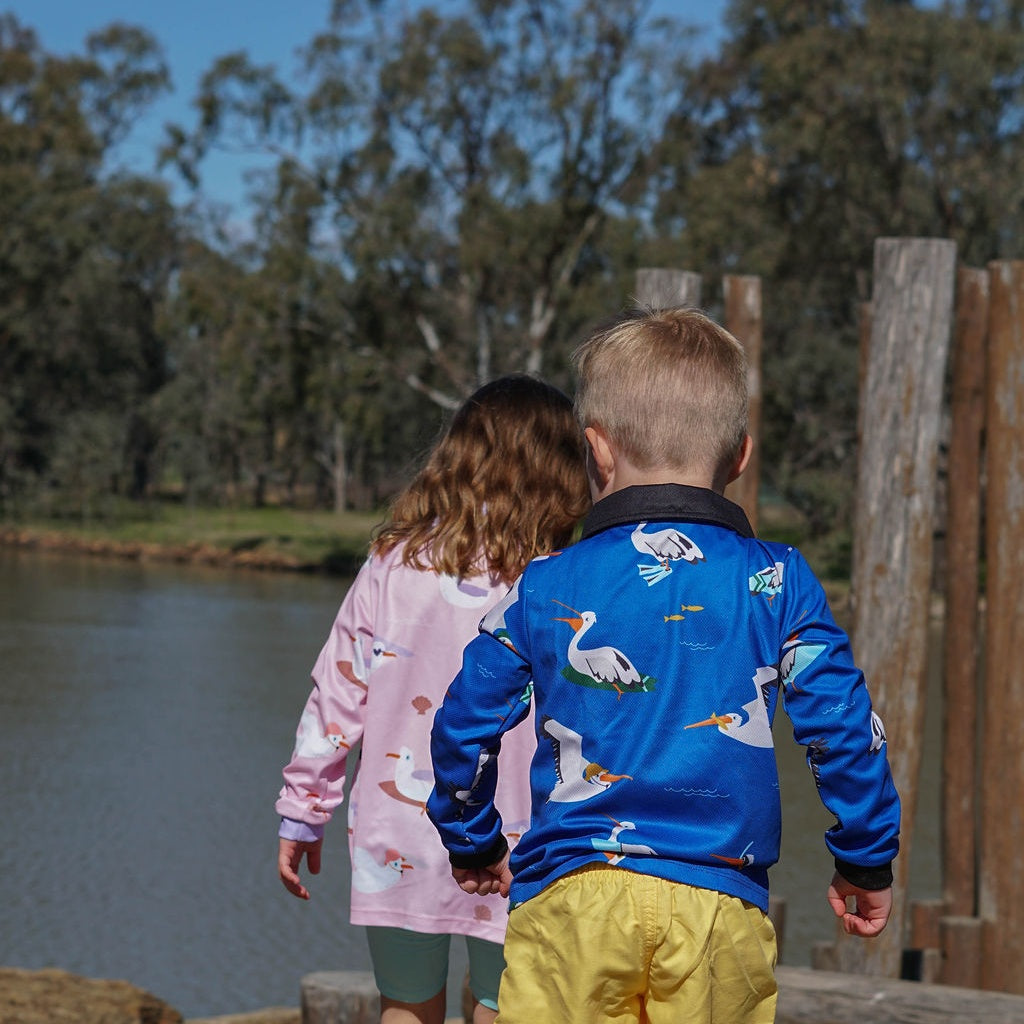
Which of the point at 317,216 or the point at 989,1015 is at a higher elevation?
the point at 317,216

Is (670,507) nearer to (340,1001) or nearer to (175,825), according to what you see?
(340,1001)

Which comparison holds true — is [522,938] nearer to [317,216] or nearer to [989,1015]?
[989,1015]

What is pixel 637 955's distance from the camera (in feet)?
6.61

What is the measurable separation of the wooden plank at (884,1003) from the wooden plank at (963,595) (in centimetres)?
145

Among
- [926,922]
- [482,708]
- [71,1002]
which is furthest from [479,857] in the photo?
[926,922]

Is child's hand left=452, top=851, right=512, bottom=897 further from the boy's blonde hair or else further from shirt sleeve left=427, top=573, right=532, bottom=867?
the boy's blonde hair

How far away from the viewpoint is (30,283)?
122 feet

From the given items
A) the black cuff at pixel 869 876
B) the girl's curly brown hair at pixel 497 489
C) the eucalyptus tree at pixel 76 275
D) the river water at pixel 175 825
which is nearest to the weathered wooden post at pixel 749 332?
the girl's curly brown hair at pixel 497 489

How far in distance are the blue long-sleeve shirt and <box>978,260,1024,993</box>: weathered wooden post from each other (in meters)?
2.87

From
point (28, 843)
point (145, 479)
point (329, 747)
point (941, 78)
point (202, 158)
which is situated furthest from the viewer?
point (145, 479)

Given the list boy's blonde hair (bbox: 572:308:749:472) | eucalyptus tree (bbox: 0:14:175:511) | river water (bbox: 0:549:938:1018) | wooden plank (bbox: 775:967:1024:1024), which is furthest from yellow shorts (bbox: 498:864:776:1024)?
eucalyptus tree (bbox: 0:14:175:511)

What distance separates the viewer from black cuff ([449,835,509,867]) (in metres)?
2.28

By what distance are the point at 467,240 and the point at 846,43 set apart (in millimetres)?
7943

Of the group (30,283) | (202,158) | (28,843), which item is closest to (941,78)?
(202,158)
